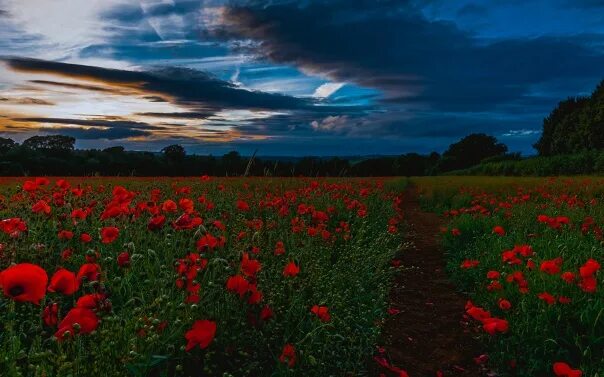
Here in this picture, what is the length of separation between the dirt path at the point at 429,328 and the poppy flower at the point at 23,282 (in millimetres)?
2924

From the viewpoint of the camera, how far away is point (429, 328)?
527 cm

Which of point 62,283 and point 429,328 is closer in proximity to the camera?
point 62,283

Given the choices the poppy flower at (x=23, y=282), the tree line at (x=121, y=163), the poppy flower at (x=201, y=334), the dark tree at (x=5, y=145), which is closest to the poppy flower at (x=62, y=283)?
the poppy flower at (x=23, y=282)

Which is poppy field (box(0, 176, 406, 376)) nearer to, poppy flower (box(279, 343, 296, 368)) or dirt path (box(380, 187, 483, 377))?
poppy flower (box(279, 343, 296, 368))

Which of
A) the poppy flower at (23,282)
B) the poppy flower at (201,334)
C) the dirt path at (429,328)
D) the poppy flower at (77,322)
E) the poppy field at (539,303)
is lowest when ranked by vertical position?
the dirt path at (429,328)

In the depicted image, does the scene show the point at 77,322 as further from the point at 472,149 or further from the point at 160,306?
the point at 472,149

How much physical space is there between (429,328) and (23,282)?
4266 millimetres

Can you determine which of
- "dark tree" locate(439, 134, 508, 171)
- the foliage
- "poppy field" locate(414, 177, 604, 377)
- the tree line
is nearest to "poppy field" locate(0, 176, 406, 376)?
"poppy field" locate(414, 177, 604, 377)

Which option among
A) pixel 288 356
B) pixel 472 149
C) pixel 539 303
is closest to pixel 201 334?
pixel 288 356

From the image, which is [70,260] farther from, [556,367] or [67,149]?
[67,149]

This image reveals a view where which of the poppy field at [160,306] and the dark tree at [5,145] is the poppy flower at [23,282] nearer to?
the poppy field at [160,306]

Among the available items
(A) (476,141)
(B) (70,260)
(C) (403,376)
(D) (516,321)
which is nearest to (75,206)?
(B) (70,260)

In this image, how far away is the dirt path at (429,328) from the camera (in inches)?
172

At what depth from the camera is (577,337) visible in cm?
393
